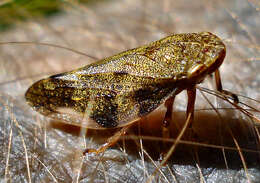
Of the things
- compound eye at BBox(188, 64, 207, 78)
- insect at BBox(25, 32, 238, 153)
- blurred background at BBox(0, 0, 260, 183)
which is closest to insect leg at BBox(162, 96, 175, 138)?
insect at BBox(25, 32, 238, 153)

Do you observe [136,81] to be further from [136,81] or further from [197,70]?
[197,70]

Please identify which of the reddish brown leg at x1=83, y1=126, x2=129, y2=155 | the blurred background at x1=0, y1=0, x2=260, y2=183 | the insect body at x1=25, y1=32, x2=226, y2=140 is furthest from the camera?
the reddish brown leg at x1=83, y1=126, x2=129, y2=155

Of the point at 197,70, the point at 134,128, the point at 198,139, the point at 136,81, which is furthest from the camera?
the point at 134,128

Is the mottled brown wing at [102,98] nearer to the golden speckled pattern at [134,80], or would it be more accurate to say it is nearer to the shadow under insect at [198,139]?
the golden speckled pattern at [134,80]

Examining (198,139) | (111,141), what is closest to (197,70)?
(198,139)

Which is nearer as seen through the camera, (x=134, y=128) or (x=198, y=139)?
(x=198, y=139)

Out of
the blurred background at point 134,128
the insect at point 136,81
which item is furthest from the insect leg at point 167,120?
the blurred background at point 134,128

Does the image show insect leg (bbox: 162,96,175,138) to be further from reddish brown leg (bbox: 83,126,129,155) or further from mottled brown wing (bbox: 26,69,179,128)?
reddish brown leg (bbox: 83,126,129,155)

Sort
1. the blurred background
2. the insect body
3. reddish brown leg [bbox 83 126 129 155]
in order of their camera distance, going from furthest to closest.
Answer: reddish brown leg [bbox 83 126 129 155]
the insect body
the blurred background

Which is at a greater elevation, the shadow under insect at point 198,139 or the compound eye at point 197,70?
the compound eye at point 197,70
